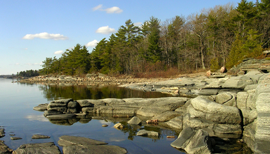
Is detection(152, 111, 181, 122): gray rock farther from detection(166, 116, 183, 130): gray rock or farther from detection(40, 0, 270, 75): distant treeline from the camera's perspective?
detection(40, 0, 270, 75): distant treeline

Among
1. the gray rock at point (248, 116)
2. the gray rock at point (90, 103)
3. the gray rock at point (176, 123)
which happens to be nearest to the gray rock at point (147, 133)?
the gray rock at point (176, 123)

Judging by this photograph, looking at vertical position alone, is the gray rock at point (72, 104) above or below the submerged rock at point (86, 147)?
above

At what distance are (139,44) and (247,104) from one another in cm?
4248

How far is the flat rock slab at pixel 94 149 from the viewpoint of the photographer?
671 centimetres

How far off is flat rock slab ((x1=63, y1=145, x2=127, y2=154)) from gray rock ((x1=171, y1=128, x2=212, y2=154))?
2.12m

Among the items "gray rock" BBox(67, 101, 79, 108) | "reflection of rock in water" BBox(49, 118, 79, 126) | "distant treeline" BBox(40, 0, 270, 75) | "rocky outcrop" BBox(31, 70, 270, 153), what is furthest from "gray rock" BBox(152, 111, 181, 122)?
"distant treeline" BBox(40, 0, 270, 75)

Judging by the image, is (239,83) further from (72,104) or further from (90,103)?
(72,104)

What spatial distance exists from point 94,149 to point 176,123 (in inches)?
183

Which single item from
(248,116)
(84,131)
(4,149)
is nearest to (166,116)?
(248,116)

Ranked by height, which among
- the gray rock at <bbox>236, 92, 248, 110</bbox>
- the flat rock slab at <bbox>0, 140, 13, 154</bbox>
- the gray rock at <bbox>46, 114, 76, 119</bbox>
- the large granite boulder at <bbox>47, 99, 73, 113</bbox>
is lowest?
the flat rock slab at <bbox>0, 140, 13, 154</bbox>

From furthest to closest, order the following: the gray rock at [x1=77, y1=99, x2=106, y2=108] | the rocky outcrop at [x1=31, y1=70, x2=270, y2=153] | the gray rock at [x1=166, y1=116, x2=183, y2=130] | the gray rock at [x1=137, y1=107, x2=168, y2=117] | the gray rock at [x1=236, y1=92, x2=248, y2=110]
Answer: the gray rock at [x1=77, y1=99, x2=106, y2=108]
the gray rock at [x1=137, y1=107, x2=168, y2=117]
the gray rock at [x1=166, y1=116, x2=183, y2=130]
the gray rock at [x1=236, y1=92, x2=248, y2=110]
the rocky outcrop at [x1=31, y1=70, x2=270, y2=153]

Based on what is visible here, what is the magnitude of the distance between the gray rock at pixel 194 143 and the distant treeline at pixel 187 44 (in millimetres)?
25337

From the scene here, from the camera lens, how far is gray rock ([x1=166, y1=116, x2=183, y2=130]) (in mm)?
9688

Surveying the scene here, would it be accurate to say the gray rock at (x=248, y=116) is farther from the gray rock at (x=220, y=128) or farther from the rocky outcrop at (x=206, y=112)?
the gray rock at (x=220, y=128)
